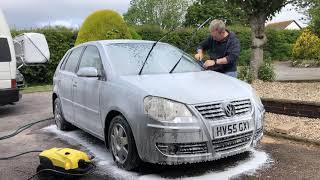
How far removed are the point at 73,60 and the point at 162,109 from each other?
3118mm

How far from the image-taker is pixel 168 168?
17.7 feet

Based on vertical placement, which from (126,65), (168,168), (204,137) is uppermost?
(126,65)

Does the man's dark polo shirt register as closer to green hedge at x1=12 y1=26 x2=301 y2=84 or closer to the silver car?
the silver car

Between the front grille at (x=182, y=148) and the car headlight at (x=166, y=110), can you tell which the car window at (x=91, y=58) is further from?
the front grille at (x=182, y=148)

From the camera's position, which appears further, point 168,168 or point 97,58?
point 97,58

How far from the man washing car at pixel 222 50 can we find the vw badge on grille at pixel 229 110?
181 centimetres

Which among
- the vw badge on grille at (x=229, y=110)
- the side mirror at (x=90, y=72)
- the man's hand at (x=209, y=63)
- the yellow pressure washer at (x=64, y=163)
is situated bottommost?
the yellow pressure washer at (x=64, y=163)

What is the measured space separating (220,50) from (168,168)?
255 centimetres

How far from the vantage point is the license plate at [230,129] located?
4879mm

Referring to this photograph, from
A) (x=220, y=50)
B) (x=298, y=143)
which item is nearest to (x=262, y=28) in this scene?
(x=220, y=50)

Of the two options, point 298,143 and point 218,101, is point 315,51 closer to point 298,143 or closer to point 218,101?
point 298,143

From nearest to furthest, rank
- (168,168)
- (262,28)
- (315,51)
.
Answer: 1. (168,168)
2. (262,28)
3. (315,51)

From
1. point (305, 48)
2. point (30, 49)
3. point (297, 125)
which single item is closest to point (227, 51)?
point (297, 125)

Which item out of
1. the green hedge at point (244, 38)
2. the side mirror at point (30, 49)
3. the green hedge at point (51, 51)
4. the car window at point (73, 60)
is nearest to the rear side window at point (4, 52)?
the side mirror at point (30, 49)
